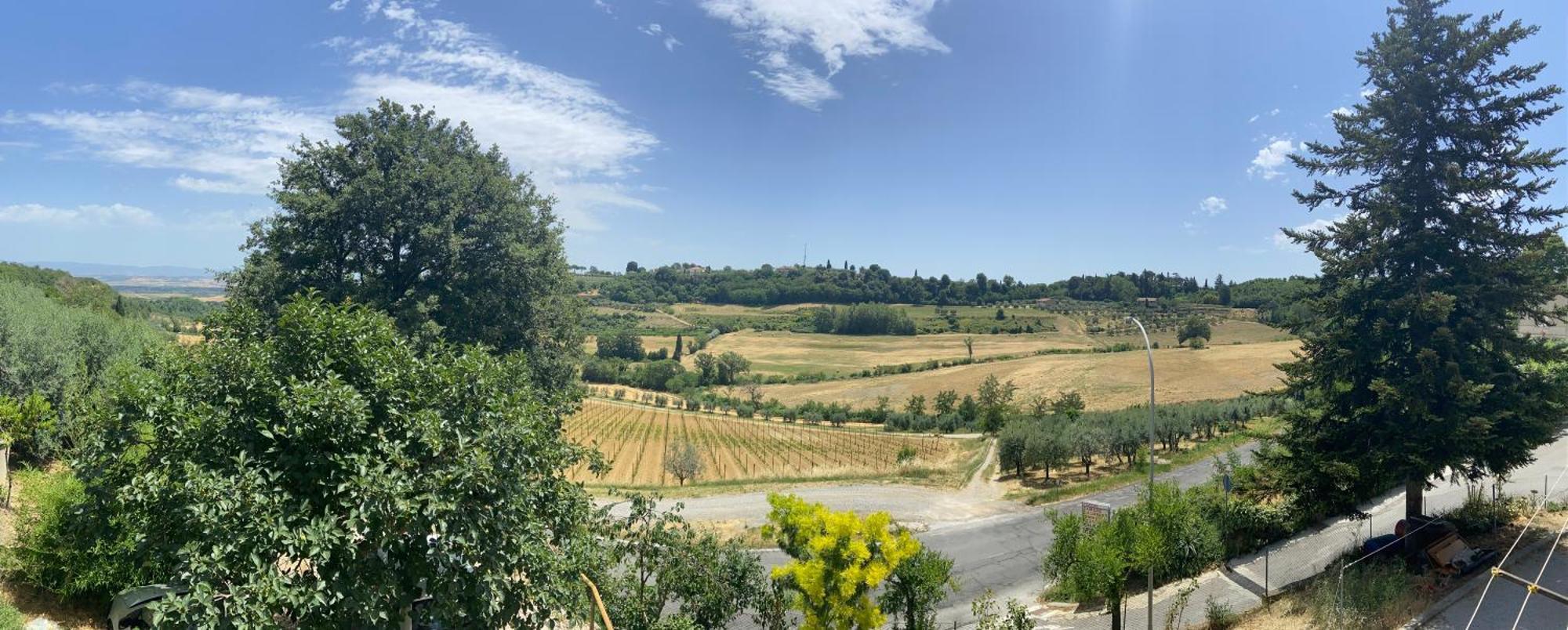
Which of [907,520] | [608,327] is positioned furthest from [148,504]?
[608,327]

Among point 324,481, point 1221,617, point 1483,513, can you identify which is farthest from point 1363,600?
point 324,481

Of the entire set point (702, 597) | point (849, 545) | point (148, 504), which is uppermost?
point (148, 504)

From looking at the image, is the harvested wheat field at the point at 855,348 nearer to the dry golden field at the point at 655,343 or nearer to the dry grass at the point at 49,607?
the dry golden field at the point at 655,343

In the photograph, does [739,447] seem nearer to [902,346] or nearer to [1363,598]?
Answer: [1363,598]

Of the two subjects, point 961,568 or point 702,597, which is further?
point 961,568

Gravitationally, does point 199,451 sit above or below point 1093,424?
above

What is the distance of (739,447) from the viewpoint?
60156 mm

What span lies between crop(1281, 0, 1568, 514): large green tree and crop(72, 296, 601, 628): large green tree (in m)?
18.1

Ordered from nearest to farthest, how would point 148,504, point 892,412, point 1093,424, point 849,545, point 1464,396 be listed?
1. point 148,504
2. point 849,545
3. point 1464,396
4. point 1093,424
5. point 892,412

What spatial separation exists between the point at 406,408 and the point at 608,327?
15125cm

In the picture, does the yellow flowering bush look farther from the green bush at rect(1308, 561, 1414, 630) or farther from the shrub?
the green bush at rect(1308, 561, 1414, 630)

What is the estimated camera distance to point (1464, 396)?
49.9 feet

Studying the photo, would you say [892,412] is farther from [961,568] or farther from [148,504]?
[148,504]

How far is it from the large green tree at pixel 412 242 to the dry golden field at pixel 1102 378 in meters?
63.6
